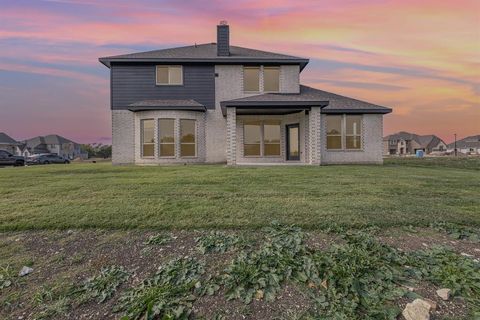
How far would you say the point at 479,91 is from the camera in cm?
1762

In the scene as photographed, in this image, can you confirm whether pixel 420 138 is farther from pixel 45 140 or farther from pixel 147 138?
pixel 45 140

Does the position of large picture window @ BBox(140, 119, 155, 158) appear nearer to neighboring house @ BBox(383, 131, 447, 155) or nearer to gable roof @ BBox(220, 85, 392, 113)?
gable roof @ BBox(220, 85, 392, 113)

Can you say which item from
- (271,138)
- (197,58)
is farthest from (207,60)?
(271,138)

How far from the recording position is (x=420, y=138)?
94938 millimetres

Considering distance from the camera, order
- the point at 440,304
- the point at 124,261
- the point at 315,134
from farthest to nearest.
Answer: the point at 315,134 → the point at 124,261 → the point at 440,304

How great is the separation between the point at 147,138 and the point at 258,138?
21.9 ft

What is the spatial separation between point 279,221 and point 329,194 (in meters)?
2.53

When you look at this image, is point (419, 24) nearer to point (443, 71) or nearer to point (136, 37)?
point (443, 71)

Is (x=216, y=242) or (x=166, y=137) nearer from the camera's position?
(x=216, y=242)

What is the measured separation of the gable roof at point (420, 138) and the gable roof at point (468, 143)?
21.3 ft

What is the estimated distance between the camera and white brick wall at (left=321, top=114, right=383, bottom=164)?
16.8 m

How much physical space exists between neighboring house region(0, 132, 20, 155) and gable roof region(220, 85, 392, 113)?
224 ft

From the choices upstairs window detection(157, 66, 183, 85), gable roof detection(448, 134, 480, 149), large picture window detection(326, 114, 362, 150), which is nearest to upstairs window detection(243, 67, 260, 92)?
upstairs window detection(157, 66, 183, 85)

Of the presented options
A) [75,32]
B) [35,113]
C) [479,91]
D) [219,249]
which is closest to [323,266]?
[219,249]
